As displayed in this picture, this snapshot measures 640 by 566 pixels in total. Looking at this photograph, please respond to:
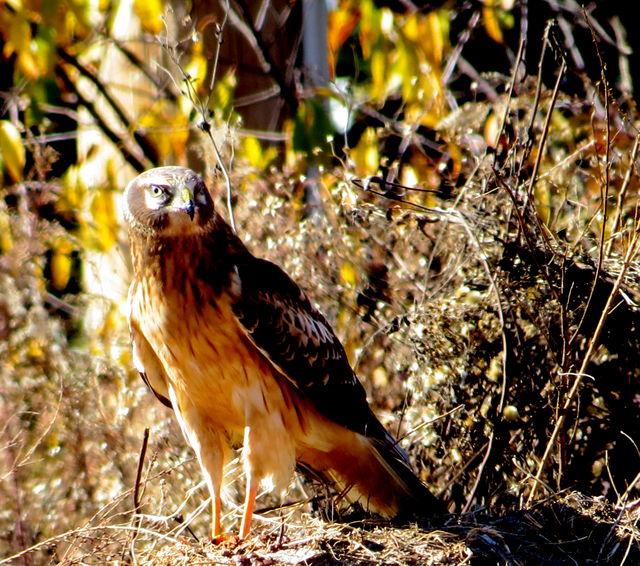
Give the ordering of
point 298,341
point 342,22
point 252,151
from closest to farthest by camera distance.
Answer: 1. point 298,341
2. point 252,151
3. point 342,22

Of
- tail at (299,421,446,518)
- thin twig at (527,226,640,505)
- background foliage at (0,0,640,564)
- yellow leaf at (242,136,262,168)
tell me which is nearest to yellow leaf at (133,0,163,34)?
background foliage at (0,0,640,564)

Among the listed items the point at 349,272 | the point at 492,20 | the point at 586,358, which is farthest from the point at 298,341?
the point at 492,20

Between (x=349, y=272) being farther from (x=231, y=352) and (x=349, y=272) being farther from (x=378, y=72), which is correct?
(x=378, y=72)

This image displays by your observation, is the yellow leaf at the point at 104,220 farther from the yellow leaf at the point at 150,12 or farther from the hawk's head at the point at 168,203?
the hawk's head at the point at 168,203

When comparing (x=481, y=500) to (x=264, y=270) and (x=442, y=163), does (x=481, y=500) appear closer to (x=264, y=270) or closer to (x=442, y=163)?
(x=264, y=270)

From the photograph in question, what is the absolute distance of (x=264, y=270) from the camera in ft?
12.6

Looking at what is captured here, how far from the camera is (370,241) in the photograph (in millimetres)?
4258

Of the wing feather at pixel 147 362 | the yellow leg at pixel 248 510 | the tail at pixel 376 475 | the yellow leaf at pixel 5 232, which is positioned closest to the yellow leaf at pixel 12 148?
the yellow leaf at pixel 5 232

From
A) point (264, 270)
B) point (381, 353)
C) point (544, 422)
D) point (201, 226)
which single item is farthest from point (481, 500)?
point (201, 226)

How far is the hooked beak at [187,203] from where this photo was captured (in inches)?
140

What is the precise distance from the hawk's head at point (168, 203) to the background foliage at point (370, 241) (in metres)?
0.38

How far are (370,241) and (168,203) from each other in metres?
0.94

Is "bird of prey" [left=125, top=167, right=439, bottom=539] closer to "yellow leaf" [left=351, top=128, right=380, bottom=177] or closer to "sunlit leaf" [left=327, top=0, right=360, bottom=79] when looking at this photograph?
"yellow leaf" [left=351, top=128, right=380, bottom=177]

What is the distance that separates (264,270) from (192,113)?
2064mm
